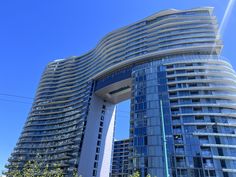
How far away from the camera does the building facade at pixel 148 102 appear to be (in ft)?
173

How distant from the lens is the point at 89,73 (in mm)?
99250

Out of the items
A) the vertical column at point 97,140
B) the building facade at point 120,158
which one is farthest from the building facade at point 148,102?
the building facade at point 120,158

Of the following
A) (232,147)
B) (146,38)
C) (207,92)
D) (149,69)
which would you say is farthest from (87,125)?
(232,147)

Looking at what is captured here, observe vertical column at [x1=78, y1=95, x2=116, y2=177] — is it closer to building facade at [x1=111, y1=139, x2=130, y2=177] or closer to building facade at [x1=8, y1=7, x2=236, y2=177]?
building facade at [x1=8, y1=7, x2=236, y2=177]

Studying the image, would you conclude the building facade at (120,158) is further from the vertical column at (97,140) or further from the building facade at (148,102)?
the building facade at (148,102)

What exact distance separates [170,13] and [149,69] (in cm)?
2602

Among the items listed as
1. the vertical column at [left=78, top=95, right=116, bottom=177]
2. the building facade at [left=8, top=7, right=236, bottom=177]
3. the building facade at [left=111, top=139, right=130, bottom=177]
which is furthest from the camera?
the building facade at [left=111, top=139, right=130, bottom=177]

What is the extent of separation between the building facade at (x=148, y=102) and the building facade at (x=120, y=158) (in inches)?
1500

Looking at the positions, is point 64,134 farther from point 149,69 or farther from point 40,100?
point 149,69

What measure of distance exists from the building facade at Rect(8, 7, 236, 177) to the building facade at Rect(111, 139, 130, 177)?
38101mm

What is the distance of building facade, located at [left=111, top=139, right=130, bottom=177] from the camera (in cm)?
12438

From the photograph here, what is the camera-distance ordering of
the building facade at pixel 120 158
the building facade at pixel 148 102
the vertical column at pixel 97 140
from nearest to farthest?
the building facade at pixel 148 102, the vertical column at pixel 97 140, the building facade at pixel 120 158

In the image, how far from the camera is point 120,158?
130000 mm

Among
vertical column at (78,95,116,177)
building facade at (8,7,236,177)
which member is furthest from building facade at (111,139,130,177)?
building facade at (8,7,236,177)
